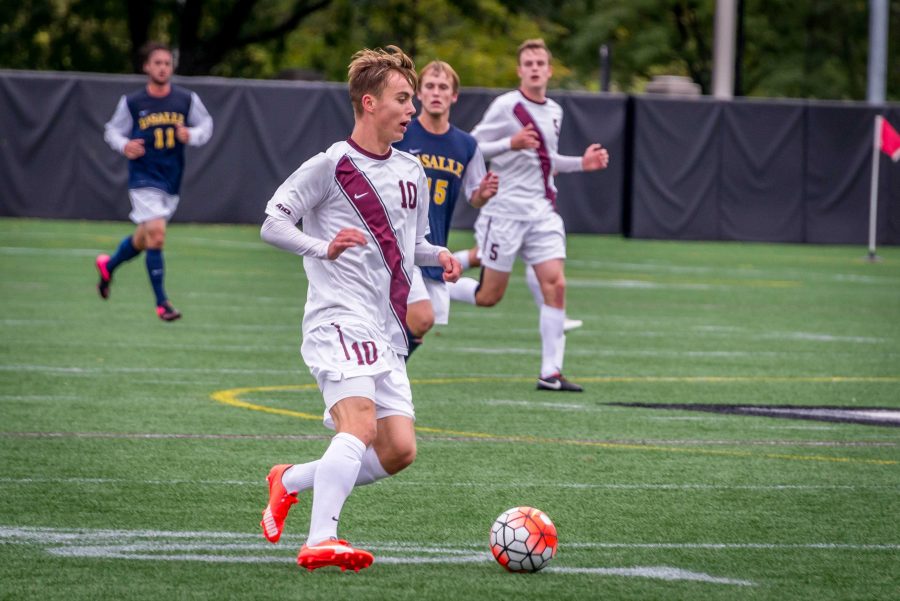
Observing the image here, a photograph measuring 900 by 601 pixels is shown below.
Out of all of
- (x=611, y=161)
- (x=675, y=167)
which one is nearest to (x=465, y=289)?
(x=611, y=161)

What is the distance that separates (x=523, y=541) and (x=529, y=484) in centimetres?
182

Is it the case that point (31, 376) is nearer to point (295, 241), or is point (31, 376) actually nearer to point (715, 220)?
point (295, 241)

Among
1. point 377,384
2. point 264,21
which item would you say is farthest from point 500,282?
point 264,21

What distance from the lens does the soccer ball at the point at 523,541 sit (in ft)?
19.2

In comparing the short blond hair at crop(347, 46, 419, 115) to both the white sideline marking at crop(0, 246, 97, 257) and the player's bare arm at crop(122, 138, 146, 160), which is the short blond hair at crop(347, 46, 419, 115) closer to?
the player's bare arm at crop(122, 138, 146, 160)

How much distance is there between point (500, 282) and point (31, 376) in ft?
11.4

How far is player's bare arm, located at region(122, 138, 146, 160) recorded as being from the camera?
582 inches

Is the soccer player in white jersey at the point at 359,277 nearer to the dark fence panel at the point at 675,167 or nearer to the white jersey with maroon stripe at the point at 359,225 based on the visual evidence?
the white jersey with maroon stripe at the point at 359,225

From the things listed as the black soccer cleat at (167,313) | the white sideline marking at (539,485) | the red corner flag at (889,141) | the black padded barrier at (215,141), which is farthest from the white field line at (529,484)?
the black padded barrier at (215,141)

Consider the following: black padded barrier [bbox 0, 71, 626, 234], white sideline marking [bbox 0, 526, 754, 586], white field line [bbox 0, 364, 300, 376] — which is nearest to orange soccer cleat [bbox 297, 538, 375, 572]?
white sideline marking [bbox 0, 526, 754, 586]

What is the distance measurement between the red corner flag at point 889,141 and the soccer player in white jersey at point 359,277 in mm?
22949

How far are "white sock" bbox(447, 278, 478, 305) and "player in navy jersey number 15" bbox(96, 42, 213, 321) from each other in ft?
11.3

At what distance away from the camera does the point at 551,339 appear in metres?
11.4

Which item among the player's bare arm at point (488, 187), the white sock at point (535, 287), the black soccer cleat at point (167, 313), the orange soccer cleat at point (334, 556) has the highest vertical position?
the player's bare arm at point (488, 187)
